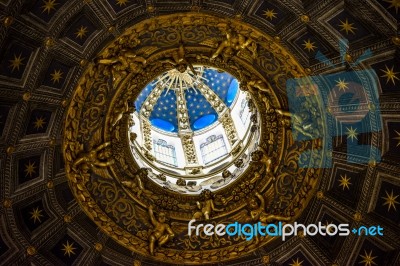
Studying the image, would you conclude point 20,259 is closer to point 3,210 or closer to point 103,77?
point 3,210

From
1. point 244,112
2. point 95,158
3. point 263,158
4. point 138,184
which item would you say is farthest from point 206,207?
point 244,112

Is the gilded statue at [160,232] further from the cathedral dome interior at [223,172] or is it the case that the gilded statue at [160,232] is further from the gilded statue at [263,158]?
the gilded statue at [263,158]

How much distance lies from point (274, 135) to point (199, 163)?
731cm

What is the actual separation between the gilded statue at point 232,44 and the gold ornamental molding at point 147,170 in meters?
0.04

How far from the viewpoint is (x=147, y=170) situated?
26.4 metres

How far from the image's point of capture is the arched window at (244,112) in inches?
1219

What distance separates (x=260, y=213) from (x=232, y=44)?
7529mm

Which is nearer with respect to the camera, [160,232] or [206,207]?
[160,232]

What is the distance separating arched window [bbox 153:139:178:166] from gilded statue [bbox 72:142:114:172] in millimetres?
5861

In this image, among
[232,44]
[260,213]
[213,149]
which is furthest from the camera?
[213,149]
